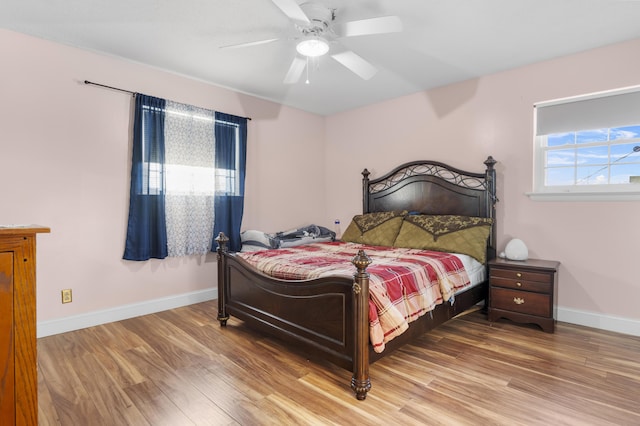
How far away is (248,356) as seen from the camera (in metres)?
2.50

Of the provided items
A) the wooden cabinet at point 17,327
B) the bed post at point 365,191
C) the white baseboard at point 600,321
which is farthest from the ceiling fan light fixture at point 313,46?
the white baseboard at point 600,321

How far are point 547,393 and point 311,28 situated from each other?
2.83 m

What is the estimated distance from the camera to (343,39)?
9.39 ft

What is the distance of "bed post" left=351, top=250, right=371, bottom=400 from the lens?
1.93 meters

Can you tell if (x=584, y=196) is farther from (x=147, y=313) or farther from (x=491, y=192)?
(x=147, y=313)

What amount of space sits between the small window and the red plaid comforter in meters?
1.39

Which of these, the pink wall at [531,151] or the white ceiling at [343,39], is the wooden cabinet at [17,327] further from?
the pink wall at [531,151]

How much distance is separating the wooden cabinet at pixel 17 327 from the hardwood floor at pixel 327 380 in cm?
62

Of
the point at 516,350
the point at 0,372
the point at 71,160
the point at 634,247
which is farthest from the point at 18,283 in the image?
the point at 634,247

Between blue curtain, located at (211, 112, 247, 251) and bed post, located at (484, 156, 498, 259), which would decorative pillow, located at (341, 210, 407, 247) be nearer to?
bed post, located at (484, 156, 498, 259)

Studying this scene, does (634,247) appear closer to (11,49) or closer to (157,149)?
(157,149)

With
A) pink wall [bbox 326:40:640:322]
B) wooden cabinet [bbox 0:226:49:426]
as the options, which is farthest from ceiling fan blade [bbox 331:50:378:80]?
wooden cabinet [bbox 0:226:49:426]

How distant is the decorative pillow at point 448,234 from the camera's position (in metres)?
3.20

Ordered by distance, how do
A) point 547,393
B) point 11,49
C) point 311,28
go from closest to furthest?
point 547,393
point 311,28
point 11,49
